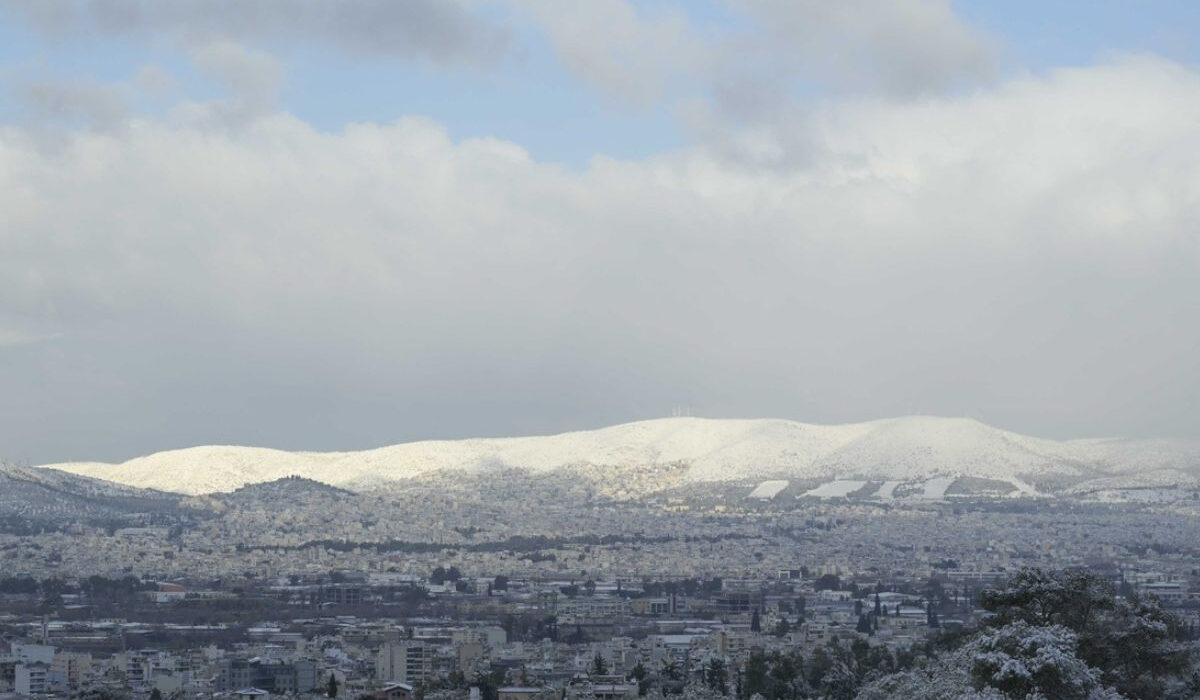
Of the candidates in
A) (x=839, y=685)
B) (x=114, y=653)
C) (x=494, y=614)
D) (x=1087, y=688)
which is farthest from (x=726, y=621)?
(x=1087, y=688)

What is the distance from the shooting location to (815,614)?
13062 centimetres

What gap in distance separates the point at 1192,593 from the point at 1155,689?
88.7 metres

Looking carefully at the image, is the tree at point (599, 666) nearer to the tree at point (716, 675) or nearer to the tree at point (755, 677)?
the tree at point (716, 675)

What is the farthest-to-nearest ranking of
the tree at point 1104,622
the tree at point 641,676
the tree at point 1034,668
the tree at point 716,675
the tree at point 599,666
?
the tree at point 599,666 → the tree at point 641,676 → the tree at point 716,675 → the tree at point 1104,622 → the tree at point 1034,668

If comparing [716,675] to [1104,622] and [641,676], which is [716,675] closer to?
[641,676]

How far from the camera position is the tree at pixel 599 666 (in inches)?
3442

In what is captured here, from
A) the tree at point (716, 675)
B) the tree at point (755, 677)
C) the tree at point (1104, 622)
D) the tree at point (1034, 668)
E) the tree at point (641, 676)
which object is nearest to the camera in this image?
the tree at point (1034, 668)

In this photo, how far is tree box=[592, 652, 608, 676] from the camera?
8743 centimetres

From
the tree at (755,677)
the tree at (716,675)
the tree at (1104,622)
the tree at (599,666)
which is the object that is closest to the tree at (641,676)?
the tree at (599,666)

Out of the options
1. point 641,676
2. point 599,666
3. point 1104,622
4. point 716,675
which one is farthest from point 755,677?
point 1104,622

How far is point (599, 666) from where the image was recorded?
89.2 meters

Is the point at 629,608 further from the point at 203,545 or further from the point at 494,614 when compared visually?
the point at 203,545

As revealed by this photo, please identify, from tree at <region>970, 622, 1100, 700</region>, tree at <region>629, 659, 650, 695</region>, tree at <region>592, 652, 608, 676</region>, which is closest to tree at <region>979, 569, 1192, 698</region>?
tree at <region>970, 622, 1100, 700</region>

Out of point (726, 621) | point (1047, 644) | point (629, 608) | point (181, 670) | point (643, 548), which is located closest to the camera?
point (1047, 644)
